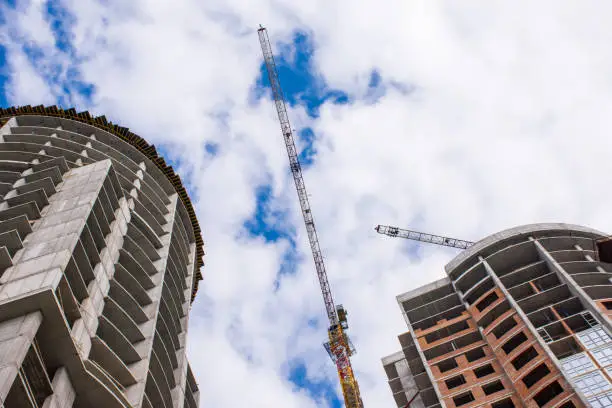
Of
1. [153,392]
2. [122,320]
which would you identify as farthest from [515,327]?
[122,320]

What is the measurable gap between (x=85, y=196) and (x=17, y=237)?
A: 607 cm

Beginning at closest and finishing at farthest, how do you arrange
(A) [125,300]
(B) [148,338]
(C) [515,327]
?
(B) [148,338] < (A) [125,300] < (C) [515,327]

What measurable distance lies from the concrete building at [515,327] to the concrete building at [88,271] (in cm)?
3001

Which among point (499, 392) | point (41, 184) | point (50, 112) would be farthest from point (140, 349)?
point (499, 392)

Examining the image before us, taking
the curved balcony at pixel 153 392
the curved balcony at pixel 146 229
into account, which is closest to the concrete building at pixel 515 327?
the curved balcony at pixel 146 229

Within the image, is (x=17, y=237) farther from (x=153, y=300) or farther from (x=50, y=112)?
(x=50, y=112)

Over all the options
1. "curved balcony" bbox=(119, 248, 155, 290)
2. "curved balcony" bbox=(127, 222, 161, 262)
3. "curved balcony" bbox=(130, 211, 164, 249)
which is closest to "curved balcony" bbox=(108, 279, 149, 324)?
"curved balcony" bbox=(119, 248, 155, 290)

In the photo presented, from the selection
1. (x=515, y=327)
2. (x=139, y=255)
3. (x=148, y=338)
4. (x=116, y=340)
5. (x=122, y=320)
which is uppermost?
(x=515, y=327)

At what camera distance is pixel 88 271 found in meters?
30.5

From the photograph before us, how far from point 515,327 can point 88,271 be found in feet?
148

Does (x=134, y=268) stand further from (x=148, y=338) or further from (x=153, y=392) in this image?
(x=153, y=392)

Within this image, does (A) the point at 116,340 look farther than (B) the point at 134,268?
No

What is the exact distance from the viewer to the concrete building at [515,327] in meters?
53.6

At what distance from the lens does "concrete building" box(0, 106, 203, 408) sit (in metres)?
23.2
